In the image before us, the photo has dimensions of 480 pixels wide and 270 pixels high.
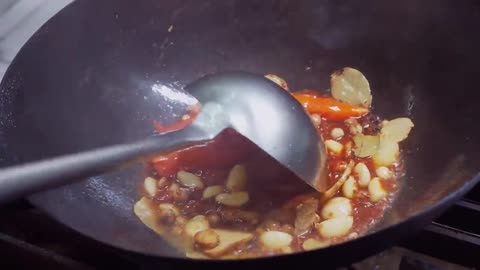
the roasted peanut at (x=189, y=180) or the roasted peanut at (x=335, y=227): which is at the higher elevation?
the roasted peanut at (x=189, y=180)

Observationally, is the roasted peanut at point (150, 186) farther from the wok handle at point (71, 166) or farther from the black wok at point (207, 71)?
the wok handle at point (71, 166)

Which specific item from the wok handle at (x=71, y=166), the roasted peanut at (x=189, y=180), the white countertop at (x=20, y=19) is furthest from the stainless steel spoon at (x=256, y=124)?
the white countertop at (x=20, y=19)

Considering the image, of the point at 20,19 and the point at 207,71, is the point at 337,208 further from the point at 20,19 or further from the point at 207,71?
the point at 20,19

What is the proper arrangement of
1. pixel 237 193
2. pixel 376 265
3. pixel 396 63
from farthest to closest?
pixel 396 63, pixel 237 193, pixel 376 265

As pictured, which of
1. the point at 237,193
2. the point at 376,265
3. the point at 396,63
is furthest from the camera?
the point at 396,63

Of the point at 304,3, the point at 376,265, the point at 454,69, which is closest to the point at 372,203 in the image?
the point at 376,265

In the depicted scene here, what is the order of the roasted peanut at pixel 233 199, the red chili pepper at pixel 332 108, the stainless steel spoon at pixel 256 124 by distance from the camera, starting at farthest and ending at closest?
the red chili pepper at pixel 332 108 < the roasted peanut at pixel 233 199 < the stainless steel spoon at pixel 256 124

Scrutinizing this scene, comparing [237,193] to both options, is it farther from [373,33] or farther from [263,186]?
[373,33]
